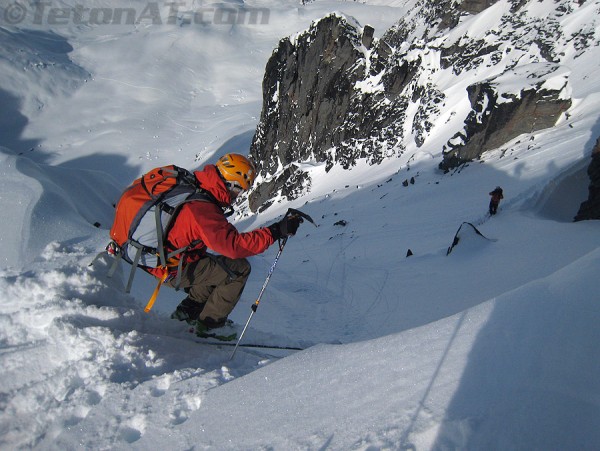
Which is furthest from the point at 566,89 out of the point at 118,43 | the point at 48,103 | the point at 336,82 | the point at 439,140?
the point at 118,43

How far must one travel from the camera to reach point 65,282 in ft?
13.9

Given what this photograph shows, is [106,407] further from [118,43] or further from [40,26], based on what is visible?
[40,26]

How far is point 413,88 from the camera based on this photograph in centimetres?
4669

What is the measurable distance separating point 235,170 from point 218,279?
3.94ft

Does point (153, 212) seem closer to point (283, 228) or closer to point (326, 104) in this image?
point (283, 228)

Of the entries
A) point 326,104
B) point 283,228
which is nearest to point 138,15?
point 326,104

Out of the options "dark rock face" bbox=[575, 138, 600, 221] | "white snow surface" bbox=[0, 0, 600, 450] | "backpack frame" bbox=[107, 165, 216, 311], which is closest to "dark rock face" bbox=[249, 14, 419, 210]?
"white snow surface" bbox=[0, 0, 600, 450]

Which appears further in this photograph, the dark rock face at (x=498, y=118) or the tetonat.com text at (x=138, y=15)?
the tetonat.com text at (x=138, y=15)

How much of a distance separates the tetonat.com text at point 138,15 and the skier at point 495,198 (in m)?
139

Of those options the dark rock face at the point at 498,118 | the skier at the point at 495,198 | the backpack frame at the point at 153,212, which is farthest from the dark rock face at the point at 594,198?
the dark rock face at the point at 498,118

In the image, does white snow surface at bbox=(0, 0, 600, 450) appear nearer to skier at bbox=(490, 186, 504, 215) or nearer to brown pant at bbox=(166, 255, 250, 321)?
skier at bbox=(490, 186, 504, 215)

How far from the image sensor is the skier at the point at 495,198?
1317 cm

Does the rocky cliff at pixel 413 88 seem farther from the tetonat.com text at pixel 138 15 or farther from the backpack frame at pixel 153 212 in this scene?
the tetonat.com text at pixel 138 15

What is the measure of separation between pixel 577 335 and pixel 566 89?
25241 millimetres
